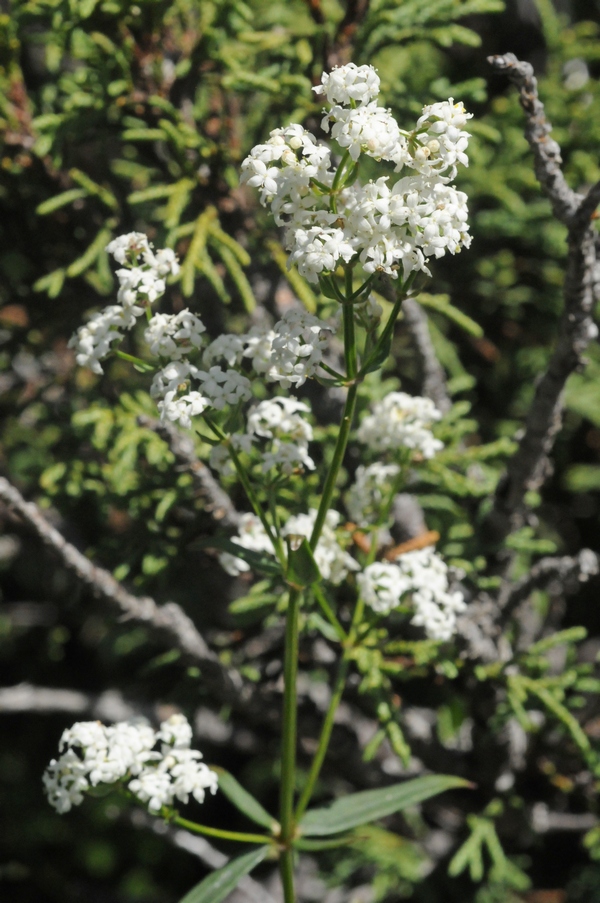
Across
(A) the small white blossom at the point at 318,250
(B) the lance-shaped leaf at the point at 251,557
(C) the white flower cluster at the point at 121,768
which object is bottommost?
(C) the white flower cluster at the point at 121,768

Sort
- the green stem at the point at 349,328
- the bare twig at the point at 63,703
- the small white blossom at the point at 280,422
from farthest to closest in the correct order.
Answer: the bare twig at the point at 63,703, the small white blossom at the point at 280,422, the green stem at the point at 349,328

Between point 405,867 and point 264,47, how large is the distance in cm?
229

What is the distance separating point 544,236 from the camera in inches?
106

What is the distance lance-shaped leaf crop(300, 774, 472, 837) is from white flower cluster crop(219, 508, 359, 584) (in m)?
0.45

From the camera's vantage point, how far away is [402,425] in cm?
193

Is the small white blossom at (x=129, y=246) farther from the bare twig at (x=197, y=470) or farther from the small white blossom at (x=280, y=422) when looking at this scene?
the bare twig at (x=197, y=470)

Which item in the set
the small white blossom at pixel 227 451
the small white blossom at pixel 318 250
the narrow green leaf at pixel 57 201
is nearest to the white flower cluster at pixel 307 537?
the small white blossom at pixel 227 451

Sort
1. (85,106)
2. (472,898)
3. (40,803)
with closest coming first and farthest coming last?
(85,106) → (472,898) → (40,803)

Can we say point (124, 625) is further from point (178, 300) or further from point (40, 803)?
point (40, 803)

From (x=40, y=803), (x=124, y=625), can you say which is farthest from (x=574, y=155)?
(x=40, y=803)

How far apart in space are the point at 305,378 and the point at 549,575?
90 cm

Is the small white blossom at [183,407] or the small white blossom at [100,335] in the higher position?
the small white blossom at [100,335]

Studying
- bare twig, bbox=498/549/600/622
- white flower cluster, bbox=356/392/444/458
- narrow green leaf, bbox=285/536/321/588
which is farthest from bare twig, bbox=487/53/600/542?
narrow green leaf, bbox=285/536/321/588

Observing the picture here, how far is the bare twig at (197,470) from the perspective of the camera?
1.96 meters
